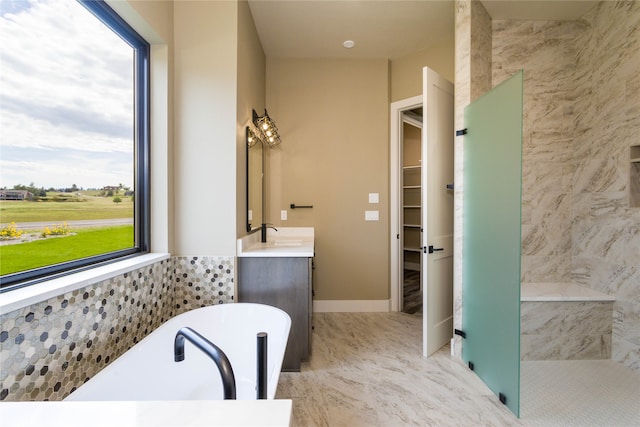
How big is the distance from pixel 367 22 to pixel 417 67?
812 millimetres

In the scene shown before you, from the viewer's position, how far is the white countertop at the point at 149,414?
60 centimetres

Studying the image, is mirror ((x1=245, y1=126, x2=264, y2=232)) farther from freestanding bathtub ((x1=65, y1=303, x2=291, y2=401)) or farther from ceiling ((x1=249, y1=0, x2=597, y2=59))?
ceiling ((x1=249, y1=0, x2=597, y2=59))

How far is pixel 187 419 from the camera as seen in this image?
1.98 ft

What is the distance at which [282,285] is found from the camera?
7.00 ft

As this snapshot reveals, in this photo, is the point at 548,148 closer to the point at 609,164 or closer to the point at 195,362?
the point at 609,164

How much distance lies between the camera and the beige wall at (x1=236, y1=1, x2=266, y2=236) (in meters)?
2.15

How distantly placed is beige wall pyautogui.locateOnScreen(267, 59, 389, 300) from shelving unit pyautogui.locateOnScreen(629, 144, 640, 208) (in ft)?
6.45

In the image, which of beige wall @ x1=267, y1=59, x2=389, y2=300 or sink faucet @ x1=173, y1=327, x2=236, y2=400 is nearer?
sink faucet @ x1=173, y1=327, x2=236, y2=400

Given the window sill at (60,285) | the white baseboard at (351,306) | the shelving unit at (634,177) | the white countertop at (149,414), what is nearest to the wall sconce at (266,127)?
the window sill at (60,285)

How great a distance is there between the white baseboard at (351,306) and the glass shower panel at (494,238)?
1.17m

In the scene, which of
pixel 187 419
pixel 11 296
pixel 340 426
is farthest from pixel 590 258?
pixel 11 296

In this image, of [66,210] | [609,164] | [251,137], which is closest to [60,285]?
[66,210]

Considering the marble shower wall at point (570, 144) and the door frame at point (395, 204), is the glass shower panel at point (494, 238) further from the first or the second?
the door frame at point (395, 204)

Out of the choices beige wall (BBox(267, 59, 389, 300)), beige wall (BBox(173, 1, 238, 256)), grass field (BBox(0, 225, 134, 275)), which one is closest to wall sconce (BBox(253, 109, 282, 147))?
beige wall (BBox(267, 59, 389, 300))
